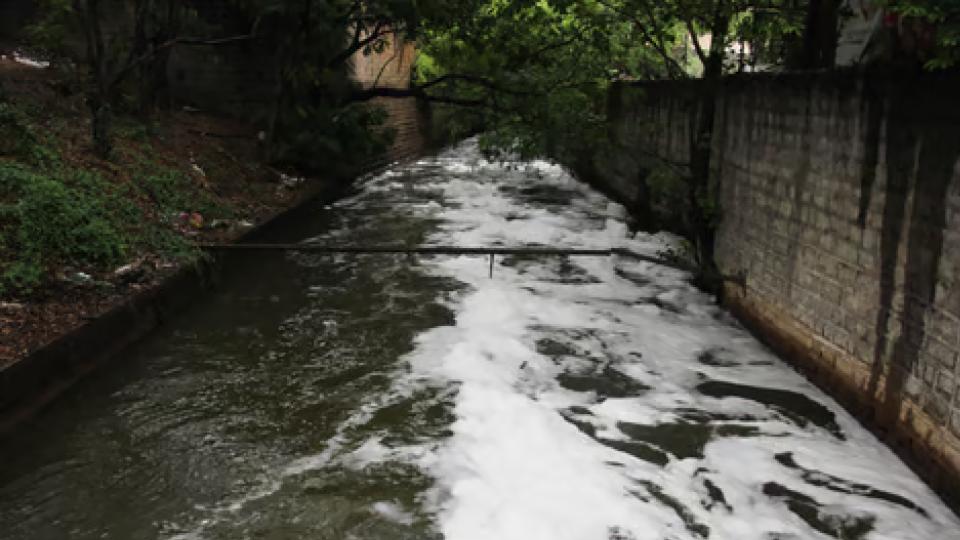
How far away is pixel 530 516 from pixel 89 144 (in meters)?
8.86

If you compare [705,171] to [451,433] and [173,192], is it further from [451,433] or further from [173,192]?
[173,192]

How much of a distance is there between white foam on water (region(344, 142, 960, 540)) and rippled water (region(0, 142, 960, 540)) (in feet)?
0.07

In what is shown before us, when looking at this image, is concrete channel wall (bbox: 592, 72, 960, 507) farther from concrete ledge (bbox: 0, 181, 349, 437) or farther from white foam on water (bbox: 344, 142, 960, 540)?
concrete ledge (bbox: 0, 181, 349, 437)

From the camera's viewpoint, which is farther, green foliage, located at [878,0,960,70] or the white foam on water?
the white foam on water

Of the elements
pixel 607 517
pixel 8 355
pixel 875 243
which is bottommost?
pixel 607 517

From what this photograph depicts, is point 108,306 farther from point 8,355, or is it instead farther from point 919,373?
point 919,373

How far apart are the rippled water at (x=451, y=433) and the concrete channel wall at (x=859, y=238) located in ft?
1.16

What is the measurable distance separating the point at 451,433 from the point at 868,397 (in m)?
3.33

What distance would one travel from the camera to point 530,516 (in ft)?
16.7

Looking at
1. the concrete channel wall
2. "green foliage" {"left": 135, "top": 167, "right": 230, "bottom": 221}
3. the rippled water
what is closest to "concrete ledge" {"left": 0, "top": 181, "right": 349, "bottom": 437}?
the rippled water

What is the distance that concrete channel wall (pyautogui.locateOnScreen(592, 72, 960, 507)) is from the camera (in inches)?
206

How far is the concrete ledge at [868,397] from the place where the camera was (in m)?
5.15

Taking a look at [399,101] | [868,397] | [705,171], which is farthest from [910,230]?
[399,101]

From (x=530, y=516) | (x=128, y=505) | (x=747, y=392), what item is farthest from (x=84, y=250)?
(x=747, y=392)
